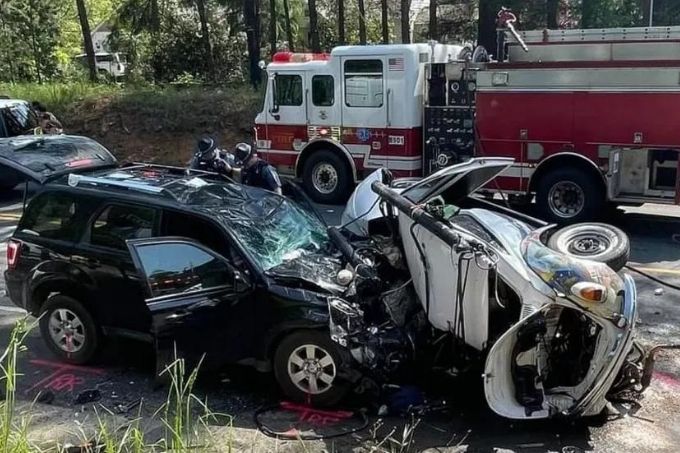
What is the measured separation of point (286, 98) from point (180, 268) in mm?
9069

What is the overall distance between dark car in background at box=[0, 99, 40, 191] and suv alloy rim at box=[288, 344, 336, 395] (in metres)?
11.0

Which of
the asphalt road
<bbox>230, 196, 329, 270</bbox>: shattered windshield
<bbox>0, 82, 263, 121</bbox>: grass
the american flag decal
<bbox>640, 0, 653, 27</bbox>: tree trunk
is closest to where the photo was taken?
the asphalt road

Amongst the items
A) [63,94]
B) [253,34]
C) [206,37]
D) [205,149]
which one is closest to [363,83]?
[205,149]

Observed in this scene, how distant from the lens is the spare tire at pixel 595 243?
20.8ft

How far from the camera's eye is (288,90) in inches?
559

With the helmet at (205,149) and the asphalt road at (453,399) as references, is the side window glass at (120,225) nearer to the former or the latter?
the asphalt road at (453,399)

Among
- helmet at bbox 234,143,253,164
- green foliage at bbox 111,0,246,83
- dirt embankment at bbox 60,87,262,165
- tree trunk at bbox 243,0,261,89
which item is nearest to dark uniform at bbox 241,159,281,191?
helmet at bbox 234,143,253,164

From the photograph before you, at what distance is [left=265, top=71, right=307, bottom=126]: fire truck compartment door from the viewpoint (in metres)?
14.1

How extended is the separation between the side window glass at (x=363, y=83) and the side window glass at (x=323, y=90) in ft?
0.96

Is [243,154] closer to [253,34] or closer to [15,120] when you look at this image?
[15,120]

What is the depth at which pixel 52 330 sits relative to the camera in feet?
Answer: 21.2

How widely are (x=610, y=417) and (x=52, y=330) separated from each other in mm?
4313

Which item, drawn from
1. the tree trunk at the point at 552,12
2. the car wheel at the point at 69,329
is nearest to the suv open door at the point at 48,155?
the car wheel at the point at 69,329

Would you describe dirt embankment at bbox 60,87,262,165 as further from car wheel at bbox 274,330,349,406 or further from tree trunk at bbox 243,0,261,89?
car wheel at bbox 274,330,349,406
